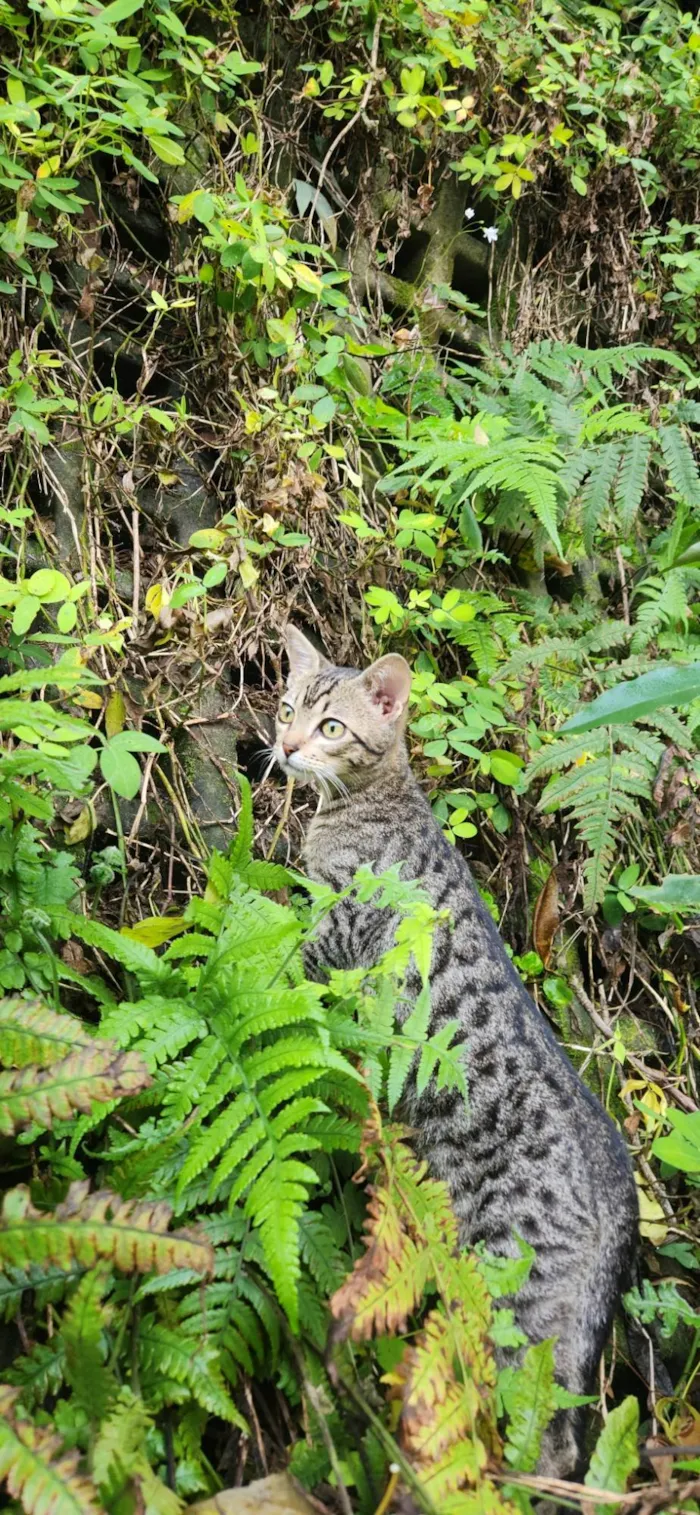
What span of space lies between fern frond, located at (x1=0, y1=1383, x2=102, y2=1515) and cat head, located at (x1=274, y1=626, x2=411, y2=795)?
7.38 ft

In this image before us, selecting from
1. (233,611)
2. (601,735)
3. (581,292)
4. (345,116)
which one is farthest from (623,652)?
(345,116)

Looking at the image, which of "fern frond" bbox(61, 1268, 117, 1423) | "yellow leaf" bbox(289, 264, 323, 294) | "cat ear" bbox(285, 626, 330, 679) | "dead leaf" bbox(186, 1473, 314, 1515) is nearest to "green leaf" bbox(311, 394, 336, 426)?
"yellow leaf" bbox(289, 264, 323, 294)

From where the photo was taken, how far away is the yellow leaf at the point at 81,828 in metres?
3.06

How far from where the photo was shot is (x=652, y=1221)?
3453 mm

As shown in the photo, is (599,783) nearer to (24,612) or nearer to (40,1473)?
(24,612)

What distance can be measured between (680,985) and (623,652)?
62.5 inches

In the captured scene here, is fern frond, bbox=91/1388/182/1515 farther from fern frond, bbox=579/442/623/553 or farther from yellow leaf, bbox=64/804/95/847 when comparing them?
fern frond, bbox=579/442/623/553

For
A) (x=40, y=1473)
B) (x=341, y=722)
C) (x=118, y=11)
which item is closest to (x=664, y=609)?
(x=341, y=722)

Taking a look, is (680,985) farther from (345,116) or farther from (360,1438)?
(345,116)

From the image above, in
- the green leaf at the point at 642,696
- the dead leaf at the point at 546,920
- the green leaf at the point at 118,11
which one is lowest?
the dead leaf at the point at 546,920

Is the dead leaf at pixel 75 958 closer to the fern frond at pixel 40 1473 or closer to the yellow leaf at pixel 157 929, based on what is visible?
the yellow leaf at pixel 157 929

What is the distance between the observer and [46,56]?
11.7 ft

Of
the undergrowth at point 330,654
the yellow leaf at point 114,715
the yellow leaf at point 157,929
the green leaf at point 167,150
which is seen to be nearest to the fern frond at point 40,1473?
the undergrowth at point 330,654

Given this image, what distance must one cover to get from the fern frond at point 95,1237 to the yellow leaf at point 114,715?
1.77 meters
